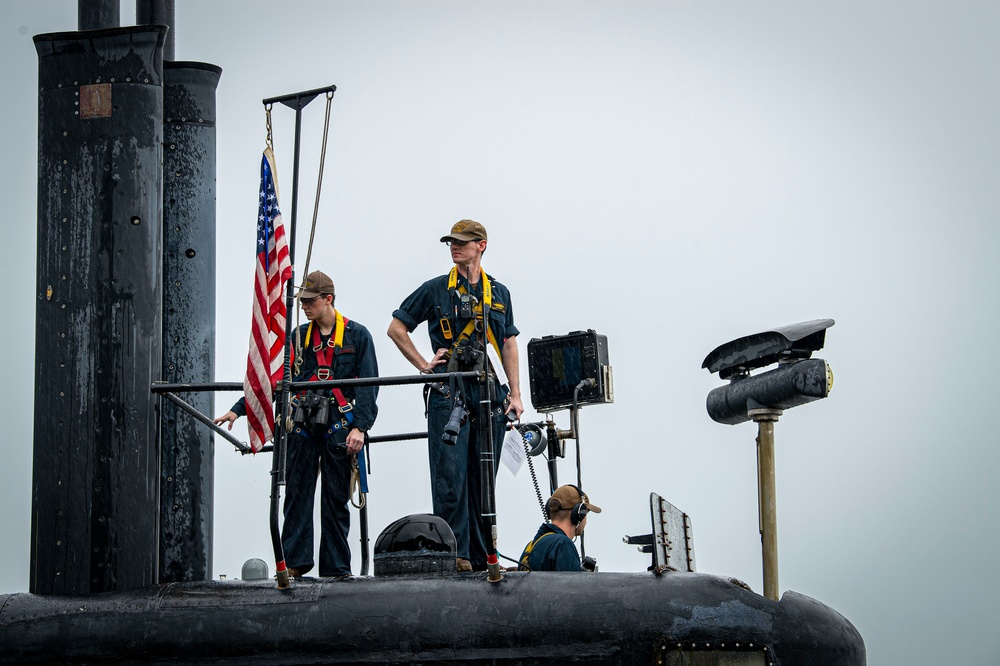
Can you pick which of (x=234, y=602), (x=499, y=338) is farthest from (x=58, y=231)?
(x=499, y=338)

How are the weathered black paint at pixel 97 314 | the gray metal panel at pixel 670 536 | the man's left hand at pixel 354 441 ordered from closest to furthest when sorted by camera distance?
the gray metal panel at pixel 670 536 → the weathered black paint at pixel 97 314 → the man's left hand at pixel 354 441

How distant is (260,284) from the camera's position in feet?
28.2

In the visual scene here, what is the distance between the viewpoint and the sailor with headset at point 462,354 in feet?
31.7

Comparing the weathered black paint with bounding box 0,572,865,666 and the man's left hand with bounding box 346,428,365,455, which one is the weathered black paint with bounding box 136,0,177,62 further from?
the weathered black paint with bounding box 0,572,865,666

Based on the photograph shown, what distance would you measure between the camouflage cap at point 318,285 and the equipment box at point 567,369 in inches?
64.1

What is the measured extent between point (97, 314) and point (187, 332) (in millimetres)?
1355

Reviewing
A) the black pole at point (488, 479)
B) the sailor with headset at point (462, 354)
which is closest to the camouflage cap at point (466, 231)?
the sailor with headset at point (462, 354)

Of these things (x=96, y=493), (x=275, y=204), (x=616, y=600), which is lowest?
(x=616, y=600)

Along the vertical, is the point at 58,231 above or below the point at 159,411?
above

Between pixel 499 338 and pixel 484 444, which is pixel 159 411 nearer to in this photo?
pixel 484 444

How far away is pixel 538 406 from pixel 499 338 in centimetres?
81

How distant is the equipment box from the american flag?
292 cm

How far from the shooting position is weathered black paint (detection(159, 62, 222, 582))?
386 inches

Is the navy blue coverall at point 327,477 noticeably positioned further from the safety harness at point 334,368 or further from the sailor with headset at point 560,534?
the sailor with headset at point 560,534
